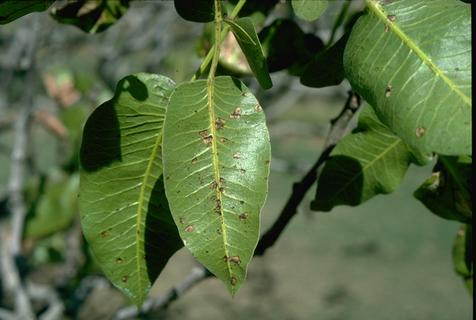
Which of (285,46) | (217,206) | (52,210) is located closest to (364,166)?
(285,46)

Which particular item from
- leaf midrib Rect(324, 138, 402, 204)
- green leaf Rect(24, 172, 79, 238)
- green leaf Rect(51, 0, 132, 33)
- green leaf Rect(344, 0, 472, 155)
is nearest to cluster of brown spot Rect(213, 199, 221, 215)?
green leaf Rect(344, 0, 472, 155)

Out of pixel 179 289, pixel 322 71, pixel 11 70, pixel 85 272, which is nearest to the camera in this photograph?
pixel 322 71

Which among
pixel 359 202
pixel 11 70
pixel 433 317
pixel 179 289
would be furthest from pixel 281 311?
pixel 359 202

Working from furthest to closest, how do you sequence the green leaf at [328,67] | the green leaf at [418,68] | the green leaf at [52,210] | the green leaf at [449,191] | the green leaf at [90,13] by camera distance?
the green leaf at [52,210] < the green leaf at [90,13] < the green leaf at [449,191] < the green leaf at [328,67] < the green leaf at [418,68]

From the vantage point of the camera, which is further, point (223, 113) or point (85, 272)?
point (85, 272)

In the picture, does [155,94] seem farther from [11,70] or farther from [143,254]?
[11,70]

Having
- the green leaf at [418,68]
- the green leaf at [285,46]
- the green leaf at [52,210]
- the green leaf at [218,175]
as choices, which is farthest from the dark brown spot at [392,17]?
the green leaf at [52,210]

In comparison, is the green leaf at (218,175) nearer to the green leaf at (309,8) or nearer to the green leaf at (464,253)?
the green leaf at (309,8)
